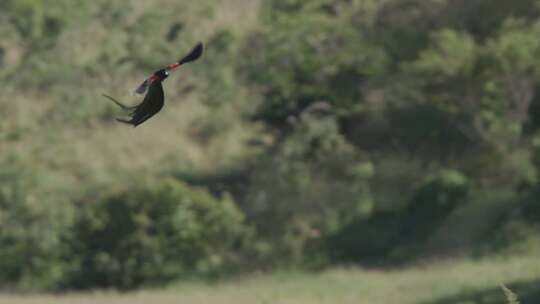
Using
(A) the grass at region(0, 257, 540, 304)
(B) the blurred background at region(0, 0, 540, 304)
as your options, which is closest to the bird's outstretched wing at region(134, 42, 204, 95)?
(A) the grass at region(0, 257, 540, 304)

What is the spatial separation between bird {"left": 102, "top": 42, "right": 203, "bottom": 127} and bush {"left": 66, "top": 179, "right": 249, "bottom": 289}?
30.6m

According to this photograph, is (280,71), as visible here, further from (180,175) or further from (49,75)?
(49,75)

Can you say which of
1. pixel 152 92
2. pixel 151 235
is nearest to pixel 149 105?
pixel 152 92

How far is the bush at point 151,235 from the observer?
1588 inches

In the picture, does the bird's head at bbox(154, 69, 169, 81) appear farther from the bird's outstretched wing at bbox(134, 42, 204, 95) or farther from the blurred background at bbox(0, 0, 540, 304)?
the blurred background at bbox(0, 0, 540, 304)

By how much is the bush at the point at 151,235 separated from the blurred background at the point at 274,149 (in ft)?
0.22

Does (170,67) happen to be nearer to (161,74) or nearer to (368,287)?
(161,74)

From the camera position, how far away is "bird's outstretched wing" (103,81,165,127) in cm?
962

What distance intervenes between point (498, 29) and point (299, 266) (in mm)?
11390

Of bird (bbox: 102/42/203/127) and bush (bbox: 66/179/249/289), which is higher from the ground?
bush (bbox: 66/179/249/289)

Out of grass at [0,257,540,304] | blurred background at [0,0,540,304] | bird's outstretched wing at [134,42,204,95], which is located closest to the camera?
bird's outstretched wing at [134,42,204,95]

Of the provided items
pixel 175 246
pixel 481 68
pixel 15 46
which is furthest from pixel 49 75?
pixel 481 68

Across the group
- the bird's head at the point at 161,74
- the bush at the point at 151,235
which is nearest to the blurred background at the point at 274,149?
the bush at the point at 151,235

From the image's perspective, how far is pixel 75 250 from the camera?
41094 millimetres
